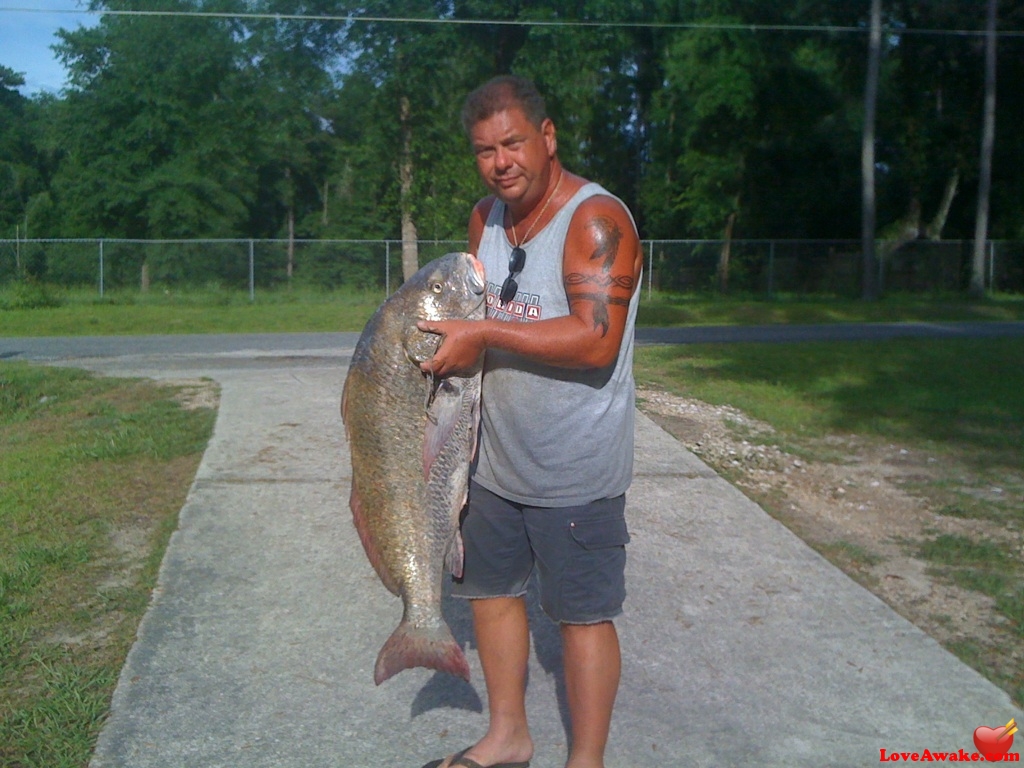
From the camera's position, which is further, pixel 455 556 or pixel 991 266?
pixel 991 266

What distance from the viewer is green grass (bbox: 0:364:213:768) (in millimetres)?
3566

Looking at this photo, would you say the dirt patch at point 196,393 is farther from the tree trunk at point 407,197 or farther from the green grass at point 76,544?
the tree trunk at point 407,197

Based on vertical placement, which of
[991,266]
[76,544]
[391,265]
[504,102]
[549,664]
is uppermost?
[991,266]

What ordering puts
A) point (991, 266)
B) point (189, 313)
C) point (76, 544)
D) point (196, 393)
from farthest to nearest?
point (991, 266)
point (189, 313)
point (196, 393)
point (76, 544)

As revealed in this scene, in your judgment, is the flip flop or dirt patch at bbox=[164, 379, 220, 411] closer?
the flip flop

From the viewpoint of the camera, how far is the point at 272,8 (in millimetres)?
30109

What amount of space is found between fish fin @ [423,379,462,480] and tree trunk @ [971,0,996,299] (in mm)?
29523

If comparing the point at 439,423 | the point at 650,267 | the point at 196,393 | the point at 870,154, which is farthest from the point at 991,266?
the point at 439,423

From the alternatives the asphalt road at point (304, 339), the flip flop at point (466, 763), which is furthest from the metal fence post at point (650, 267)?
the flip flop at point (466, 763)

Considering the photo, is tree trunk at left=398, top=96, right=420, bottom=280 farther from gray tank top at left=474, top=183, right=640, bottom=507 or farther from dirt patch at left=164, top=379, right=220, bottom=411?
gray tank top at left=474, top=183, right=640, bottom=507

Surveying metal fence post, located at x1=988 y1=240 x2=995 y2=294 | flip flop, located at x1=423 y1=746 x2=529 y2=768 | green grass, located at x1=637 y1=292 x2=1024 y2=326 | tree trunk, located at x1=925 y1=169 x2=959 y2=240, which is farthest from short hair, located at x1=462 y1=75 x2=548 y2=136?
tree trunk, located at x1=925 y1=169 x2=959 y2=240

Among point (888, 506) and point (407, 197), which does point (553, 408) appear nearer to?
point (888, 506)

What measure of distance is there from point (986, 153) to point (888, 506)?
26055mm

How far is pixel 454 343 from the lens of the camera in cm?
271
